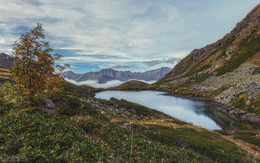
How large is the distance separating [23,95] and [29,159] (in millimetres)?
6283

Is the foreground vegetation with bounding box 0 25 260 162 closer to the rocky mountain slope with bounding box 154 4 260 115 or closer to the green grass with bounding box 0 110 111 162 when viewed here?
the green grass with bounding box 0 110 111 162

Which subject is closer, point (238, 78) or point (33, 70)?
point (33, 70)

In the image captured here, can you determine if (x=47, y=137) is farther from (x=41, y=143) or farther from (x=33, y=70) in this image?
(x=33, y=70)

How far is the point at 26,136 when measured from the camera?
19.2 feet

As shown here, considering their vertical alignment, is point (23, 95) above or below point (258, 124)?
above

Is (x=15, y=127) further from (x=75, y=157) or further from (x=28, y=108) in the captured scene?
(x=75, y=157)

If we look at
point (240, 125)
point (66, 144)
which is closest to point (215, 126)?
point (240, 125)

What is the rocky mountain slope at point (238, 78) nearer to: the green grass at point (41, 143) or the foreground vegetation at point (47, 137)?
the foreground vegetation at point (47, 137)

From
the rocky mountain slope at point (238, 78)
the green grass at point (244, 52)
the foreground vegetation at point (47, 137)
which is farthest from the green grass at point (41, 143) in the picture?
the green grass at point (244, 52)

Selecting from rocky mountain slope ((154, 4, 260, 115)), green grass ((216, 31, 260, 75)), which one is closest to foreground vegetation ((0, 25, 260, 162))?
rocky mountain slope ((154, 4, 260, 115))

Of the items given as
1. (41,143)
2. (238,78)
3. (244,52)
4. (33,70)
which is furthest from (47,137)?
(244,52)

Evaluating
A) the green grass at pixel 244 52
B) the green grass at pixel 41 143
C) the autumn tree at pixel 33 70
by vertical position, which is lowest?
the green grass at pixel 41 143

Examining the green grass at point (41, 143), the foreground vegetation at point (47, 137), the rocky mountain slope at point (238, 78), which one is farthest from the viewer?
the rocky mountain slope at point (238, 78)

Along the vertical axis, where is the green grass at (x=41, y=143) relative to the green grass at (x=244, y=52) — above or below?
→ below
